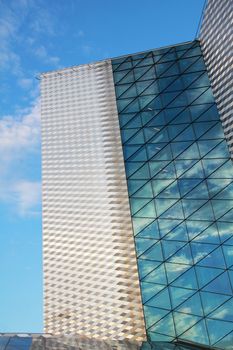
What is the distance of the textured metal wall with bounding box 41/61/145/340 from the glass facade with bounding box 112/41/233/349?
0.90 metres

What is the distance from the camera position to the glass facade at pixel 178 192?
919 inches

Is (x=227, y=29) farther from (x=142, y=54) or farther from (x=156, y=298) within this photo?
(x=156, y=298)

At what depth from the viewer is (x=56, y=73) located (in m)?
35.4

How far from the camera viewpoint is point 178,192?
26.9 m

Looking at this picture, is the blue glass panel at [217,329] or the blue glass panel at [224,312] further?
the blue glass panel at [224,312]

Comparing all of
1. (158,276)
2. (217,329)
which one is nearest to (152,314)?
(158,276)

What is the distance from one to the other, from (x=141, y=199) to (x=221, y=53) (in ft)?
37.3

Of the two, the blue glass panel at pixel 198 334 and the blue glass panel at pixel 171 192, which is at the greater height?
the blue glass panel at pixel 171 192

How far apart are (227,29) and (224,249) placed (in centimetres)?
1454

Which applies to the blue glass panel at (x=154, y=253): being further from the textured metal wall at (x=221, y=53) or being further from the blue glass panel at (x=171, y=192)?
the textured metal wall at (x=221, y=53)

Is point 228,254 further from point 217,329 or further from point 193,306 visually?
point 217,329

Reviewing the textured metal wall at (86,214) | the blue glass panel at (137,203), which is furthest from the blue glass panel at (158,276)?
the blue glass panel at (137,203)

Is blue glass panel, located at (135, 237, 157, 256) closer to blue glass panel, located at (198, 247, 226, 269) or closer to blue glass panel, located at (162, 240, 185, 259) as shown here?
blue glass panel, located at (162, 240, 185, 259)

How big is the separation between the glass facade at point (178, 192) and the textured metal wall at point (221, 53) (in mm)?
644
